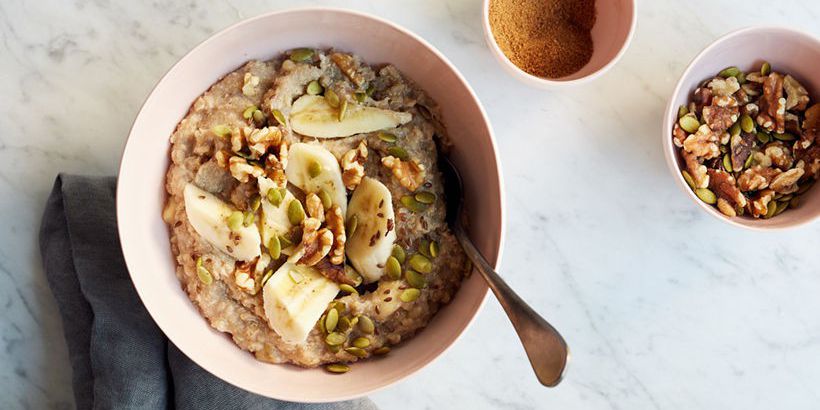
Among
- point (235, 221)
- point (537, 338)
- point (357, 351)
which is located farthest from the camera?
point (357, 351)

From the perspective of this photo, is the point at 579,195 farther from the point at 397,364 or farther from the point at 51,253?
the point at 51,253

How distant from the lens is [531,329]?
55.4 inches

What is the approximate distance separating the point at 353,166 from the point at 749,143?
97cm

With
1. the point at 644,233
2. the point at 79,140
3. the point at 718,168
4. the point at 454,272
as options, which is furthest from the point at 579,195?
the point at 79,140

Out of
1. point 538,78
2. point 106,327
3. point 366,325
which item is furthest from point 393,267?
point 106,327

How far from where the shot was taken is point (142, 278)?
1.57m

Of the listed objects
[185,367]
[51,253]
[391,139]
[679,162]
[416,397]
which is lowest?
[416,397]

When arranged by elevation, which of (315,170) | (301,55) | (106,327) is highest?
(301,55)

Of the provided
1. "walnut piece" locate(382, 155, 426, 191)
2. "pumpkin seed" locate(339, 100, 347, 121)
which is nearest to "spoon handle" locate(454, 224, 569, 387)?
"walnut piece" locate(382, 155, 426, 191)

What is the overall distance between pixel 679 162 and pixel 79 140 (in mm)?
1464

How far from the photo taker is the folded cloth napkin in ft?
5.89

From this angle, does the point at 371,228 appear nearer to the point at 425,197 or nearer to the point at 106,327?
the point at 425,197

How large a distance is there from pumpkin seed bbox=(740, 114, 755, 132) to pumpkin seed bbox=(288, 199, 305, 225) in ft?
3.51

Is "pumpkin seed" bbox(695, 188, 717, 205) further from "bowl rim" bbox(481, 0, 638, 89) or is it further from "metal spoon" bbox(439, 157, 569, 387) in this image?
"metal spoon" bbox(439, 157, 569, 387)
